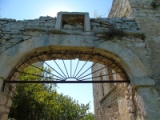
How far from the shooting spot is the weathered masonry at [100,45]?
11.4ft

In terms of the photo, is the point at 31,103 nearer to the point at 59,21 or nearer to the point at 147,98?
the point at 59,21

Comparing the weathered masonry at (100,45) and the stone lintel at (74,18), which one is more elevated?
the stone lintel at (74,18)

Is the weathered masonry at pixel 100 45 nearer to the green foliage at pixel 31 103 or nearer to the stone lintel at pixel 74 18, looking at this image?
the stone lintel at pixel 74 18

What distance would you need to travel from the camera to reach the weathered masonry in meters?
3.47

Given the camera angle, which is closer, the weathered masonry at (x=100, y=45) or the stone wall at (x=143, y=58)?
the stone wall at (x=143, y=58)

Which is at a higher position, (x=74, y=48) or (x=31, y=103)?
(x=74, y=48)

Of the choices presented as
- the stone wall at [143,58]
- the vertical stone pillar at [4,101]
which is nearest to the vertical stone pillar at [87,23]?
the stone wall at [143,58]

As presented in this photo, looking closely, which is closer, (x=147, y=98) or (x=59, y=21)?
(x=147, y=98)

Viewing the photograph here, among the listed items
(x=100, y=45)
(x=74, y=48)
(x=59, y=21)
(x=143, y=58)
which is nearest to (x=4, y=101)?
(x=74, y=48)

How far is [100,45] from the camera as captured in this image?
3.89 metres

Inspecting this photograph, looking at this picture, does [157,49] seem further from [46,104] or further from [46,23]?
[46,104]

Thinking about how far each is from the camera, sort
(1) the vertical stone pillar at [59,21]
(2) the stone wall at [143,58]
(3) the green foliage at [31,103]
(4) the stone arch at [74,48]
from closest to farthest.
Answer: (2) the stone wall at [143,58]
(4) the stone arch at [74,48]
(1) the vertical stone pillar at [59,21]
(3) the green foliage at [31,103]

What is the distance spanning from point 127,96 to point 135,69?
1.06 m

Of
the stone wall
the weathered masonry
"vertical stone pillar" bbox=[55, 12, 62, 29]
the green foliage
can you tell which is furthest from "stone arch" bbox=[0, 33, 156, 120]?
the green foliage
